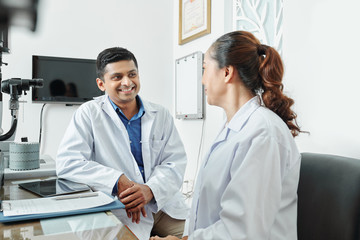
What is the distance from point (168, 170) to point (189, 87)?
4.66 ft

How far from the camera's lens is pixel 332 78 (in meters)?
1.36

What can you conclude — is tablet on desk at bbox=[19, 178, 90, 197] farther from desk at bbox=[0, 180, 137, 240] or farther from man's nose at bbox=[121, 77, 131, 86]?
man's nose at bbox=[121, 77, 131, 86]

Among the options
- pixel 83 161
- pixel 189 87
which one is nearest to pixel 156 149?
pixel 83 161

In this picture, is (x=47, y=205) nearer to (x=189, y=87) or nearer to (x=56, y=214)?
(x=56, y=214)

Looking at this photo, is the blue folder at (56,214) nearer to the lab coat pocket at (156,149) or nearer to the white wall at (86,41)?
the lab coat pocket at (156,149)

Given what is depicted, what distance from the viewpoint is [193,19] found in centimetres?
276

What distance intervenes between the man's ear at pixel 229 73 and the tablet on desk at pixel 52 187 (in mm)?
605

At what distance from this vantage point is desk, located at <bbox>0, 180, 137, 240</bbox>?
0.69 m

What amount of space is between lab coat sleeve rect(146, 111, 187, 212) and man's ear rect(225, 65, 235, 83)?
60 centimetres

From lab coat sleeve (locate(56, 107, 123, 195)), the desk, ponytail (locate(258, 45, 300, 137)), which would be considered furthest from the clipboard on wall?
the desk

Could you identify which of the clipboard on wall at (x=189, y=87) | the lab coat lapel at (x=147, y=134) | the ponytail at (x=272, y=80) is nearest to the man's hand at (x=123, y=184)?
the lab coat lapel at (x=147, y=134)

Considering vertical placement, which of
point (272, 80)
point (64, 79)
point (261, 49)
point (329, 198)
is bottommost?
point (329, 198)

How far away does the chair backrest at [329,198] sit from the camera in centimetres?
A: 81

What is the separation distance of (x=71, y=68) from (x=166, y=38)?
1018 millimetres
